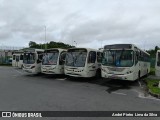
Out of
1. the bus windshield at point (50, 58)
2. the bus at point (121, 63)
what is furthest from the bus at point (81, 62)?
the bus at point (121, 63)

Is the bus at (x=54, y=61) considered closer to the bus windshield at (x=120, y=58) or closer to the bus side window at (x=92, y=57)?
the bus side window at (x=92, y=57)

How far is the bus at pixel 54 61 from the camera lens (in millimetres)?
19172

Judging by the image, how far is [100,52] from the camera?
19641mm

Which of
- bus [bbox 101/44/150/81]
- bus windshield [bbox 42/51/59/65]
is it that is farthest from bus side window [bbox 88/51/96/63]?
bus windshield [bbox 42/51/59/65]

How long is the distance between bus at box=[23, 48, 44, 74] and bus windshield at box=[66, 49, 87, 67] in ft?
13.2

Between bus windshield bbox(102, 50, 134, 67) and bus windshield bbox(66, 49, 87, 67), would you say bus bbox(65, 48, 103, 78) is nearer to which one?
bus windshield bbox(66, 49, 87, 67)

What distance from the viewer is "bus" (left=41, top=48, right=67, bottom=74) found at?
1917cm

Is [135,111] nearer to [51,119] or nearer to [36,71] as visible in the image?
[51,119]

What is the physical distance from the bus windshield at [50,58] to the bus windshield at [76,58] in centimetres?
146

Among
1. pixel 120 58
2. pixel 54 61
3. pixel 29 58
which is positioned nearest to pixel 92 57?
pixel 120 58

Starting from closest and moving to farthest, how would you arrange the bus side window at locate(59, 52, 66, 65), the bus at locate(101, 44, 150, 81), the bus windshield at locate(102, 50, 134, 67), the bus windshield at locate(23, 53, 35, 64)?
the bus at locate(101, 44, 150, 81) → the bus windshield at locate(102, 50, 134, 67) → the bus side window at locate(59, 52, 66, 65) → the bus windshield at locate(23, 53, 35, 64)

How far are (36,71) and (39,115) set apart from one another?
13.9 meters

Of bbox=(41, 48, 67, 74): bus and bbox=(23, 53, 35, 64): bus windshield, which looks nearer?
bbox=(41, 48, 67, 74): bus

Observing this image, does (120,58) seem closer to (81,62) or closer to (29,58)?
(81,62)
